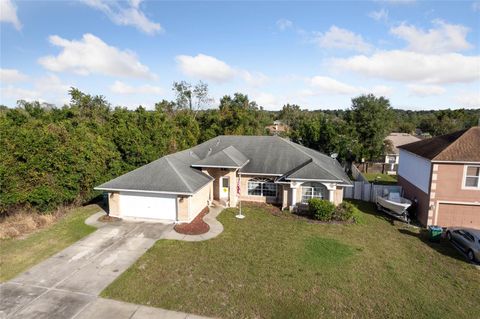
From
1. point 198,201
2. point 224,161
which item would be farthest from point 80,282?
point 224,161

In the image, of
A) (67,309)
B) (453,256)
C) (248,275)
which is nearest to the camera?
(67,309)

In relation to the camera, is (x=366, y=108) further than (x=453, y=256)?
Yes

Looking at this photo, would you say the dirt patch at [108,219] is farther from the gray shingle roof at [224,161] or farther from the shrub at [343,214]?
the shrub at [343,214]

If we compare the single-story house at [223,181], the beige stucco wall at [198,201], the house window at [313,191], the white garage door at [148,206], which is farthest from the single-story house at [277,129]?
the white garage door at [148,206]

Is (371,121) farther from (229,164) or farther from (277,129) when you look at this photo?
(277,129)

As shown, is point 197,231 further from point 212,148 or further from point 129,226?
point 212,148

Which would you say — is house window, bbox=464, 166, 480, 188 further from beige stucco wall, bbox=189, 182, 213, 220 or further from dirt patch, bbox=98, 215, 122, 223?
dirt patch, bbox=98, 215, 122, 223

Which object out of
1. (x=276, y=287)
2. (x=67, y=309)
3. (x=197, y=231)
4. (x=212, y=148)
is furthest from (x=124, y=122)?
(x=276, y=287)
